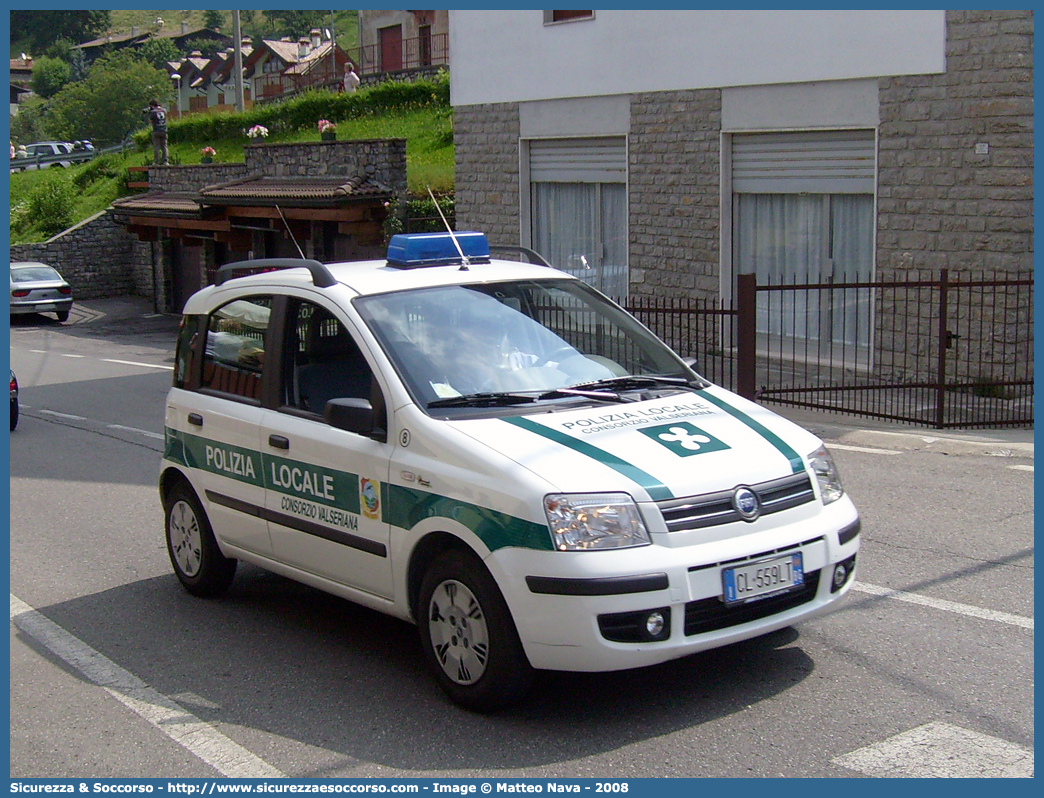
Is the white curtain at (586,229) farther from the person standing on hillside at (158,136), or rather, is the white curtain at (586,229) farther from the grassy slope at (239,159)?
the person standing on hillside at (158,136)

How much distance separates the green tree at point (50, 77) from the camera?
408 feet

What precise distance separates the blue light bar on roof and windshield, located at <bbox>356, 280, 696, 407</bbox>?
383mm

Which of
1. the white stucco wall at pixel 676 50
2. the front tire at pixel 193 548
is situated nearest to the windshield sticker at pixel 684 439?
the front tire at pixel 193 548

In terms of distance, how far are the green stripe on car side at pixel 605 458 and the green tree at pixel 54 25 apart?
482 ft

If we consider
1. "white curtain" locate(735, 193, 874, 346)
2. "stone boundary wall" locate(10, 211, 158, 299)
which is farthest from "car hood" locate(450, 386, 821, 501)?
"stone boundary wall" locate(10, 211, 158, 299)

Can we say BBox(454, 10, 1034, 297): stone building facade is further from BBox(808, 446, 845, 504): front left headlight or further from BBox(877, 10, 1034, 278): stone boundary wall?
BBox(808, 446, 845, 504): front left headlight

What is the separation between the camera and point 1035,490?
844cm

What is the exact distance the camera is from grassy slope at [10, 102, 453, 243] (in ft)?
93.1

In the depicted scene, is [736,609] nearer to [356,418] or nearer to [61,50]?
[356,418]

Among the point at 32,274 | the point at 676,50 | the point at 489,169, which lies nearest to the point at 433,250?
the point at 676,50

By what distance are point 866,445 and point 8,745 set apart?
7442mm

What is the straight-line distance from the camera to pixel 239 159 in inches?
1566

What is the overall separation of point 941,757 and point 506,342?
2.54 metres

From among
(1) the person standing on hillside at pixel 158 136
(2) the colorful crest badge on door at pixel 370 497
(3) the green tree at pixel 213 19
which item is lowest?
(2) the colorful crest badge on door at pixel 370 497
